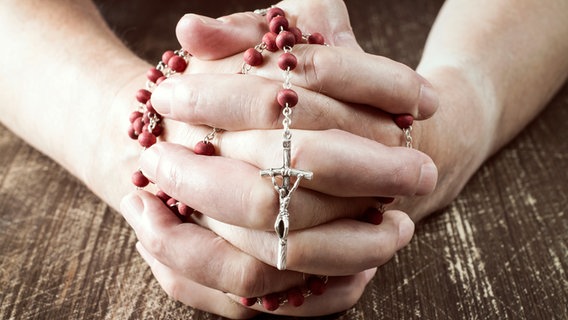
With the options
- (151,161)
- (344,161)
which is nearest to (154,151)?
(151,161)

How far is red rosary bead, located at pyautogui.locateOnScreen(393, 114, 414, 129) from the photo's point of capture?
74 centimetres

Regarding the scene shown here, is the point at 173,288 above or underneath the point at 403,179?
underneath

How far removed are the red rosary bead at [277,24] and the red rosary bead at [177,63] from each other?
138mm

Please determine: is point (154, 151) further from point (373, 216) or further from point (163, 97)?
point (373, 216)

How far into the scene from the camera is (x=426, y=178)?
0.69 metres

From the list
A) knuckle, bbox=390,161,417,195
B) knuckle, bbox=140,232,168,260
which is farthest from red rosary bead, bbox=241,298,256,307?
knuckle, bbox=390,161,417,195

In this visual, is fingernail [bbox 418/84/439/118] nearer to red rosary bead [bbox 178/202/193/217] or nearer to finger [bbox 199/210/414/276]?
finger [bbox 199/210/414/276]

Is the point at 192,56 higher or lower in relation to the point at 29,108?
higher

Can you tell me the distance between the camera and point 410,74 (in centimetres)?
71

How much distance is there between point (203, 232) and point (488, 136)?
53cm

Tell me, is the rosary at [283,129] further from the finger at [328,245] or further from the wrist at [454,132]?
the wrist at [454,132]

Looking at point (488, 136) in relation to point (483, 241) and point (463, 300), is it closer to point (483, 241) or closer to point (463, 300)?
point (483, 241)

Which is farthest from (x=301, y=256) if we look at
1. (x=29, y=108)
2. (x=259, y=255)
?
(x=29, y=108)

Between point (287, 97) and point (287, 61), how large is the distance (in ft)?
0.17
